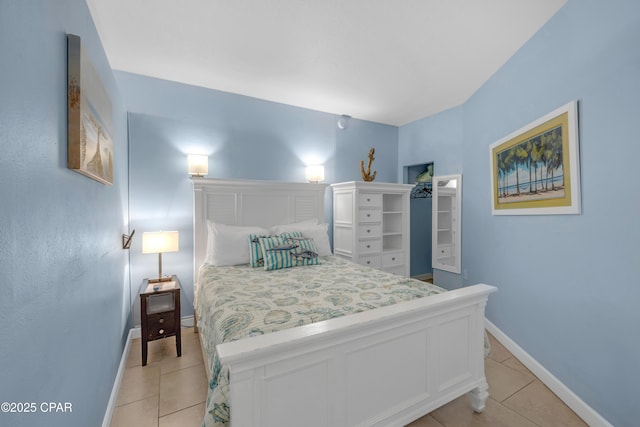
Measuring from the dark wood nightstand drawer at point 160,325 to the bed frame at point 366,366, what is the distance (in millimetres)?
1713

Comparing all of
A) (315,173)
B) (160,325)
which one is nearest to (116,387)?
(160,325)

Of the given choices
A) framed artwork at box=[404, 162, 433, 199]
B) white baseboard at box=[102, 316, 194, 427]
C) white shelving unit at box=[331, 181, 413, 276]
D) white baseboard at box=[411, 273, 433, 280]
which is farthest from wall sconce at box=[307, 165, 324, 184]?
white baseboard at box=[411, 273, 433, 280]

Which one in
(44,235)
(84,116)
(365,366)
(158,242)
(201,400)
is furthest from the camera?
(158,242)

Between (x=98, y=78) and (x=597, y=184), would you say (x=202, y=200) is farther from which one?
(x=597, y=184)

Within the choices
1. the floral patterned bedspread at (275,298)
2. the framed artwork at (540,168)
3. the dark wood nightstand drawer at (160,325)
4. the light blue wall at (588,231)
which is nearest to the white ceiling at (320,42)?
the light blue wall at (588,231)

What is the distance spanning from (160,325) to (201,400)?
2.65 ft

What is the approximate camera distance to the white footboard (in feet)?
3.52

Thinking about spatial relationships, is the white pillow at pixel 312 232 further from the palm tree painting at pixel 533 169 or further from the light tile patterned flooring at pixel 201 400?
the palm tree painting at pixel 533 169

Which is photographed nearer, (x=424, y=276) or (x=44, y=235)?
(x=44, y=235)

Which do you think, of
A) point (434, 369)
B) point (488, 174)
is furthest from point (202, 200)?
point (488, 174)

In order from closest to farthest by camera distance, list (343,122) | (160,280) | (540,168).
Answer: (540,168) → (160,280) → (343,122)

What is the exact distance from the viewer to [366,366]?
1.35 meters

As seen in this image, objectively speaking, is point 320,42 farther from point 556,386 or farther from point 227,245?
point 556,386

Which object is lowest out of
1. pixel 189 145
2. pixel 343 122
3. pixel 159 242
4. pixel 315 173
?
pixel 159 242
